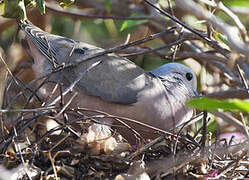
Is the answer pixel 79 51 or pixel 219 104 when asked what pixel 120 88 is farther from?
pixel 219 104

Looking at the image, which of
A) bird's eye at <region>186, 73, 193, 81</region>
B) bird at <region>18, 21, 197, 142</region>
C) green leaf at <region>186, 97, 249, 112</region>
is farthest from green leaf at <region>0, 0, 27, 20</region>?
bird's eye at <region>186, 73, 193, 81</region>

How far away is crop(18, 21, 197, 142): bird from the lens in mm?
2967

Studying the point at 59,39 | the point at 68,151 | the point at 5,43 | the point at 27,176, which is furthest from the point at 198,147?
the point at 5,43

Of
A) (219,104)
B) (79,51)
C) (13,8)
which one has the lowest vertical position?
(79,51)

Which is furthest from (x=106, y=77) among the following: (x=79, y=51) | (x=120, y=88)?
(x=79, y=51)

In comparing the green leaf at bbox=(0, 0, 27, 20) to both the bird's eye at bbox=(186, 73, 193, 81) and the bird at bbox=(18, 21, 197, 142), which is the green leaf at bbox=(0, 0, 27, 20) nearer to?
the bird at bbox=(18, 21, 197, 142)

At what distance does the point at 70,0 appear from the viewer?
229 centimetres

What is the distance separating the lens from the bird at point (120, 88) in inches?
117

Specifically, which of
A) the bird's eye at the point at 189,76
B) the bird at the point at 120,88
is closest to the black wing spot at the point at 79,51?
the bird at the point at 120,88

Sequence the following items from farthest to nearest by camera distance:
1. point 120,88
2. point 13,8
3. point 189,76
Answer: point 189,76 < point 120,88 < point 13,8

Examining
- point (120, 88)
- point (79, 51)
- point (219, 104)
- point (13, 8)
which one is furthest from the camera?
point (79, 51)

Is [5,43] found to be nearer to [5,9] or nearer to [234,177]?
[5,9]

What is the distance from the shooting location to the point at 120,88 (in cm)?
302

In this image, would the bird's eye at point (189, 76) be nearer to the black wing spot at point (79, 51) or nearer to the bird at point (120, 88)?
the bird at point (120, 88)
